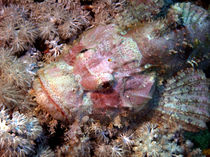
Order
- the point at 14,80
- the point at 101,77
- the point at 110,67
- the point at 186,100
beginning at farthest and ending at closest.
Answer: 1. the point at 186,100
2. the point at 14,80
3. the point at 110,67
4. the point at 101,77

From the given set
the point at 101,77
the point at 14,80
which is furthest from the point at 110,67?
the point at 14,80

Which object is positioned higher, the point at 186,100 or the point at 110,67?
the point at 110,67

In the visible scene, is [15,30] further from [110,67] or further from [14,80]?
[110,67]

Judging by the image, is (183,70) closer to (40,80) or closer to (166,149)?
(166,149)

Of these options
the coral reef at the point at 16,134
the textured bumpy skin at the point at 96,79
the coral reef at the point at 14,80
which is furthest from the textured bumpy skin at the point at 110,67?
the coral reef at the point at 16,134

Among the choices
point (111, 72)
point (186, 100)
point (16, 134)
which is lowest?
point (186, 100)

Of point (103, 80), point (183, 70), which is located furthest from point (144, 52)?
point (183, 70)

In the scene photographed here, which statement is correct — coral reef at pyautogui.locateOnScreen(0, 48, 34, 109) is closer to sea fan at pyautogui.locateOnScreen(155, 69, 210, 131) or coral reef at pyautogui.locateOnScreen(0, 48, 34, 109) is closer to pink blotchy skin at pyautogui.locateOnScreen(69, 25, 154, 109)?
pink blotchy skin at pyautogui.locateOnScreen(69, 25, 154, 109)
